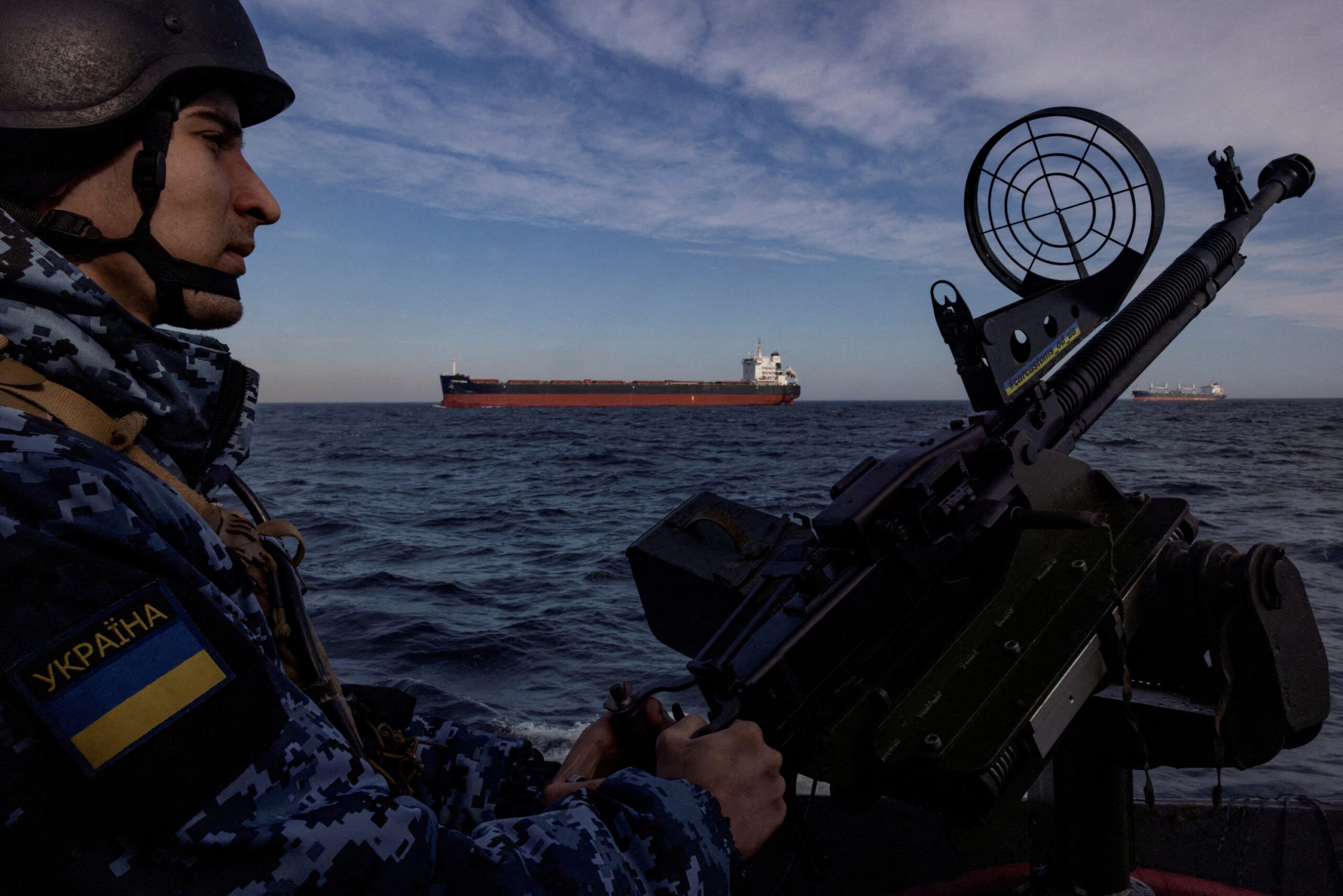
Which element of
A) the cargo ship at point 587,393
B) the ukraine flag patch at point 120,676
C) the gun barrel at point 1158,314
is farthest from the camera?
the cargo ship at point 587,393

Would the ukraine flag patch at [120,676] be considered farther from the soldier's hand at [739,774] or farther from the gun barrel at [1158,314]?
the gun barrel at [1158,314]

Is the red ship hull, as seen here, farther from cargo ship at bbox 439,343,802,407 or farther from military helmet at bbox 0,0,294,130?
military helmet at bbox 0,0,294,130

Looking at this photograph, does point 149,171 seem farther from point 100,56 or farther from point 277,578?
point 277,578

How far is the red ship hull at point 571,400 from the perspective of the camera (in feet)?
245

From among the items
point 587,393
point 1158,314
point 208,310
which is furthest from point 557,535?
point 587,393

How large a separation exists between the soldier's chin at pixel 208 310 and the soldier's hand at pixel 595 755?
3.74 feet

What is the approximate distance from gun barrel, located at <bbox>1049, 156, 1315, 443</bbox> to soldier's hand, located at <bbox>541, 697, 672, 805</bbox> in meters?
1.85

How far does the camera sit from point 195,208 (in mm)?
1376

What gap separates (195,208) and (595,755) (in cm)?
141

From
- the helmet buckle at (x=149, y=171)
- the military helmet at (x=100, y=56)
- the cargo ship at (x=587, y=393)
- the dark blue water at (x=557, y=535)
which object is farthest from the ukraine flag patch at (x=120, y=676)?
the cargo ship at (x=587, y=393)

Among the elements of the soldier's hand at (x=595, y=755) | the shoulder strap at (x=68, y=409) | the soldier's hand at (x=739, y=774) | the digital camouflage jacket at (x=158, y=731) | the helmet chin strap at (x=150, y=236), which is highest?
the helmet chin strap at (x=150, y=236)

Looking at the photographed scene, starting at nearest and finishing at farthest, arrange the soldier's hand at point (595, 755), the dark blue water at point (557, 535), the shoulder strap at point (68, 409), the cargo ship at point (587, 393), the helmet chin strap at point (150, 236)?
1. the shoulder strap at point (68, 409)
2. the helmet chin strap at point (150, 236)
3. the soldier's hand at point (595, 755)
4. the dark blue water at point (557, 535)
5. the cargo ship at point (587, 393)

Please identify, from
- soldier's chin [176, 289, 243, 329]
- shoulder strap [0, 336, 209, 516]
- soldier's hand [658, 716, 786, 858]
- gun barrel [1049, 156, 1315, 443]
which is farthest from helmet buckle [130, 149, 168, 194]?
gun barrel [1049, 156, 1315, 443]

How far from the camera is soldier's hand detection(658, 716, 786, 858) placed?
1.39m
